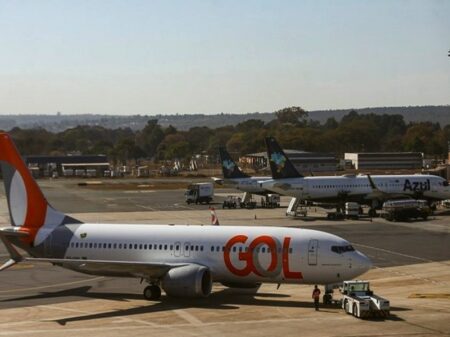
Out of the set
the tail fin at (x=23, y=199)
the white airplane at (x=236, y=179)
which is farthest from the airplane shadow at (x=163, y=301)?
the white airplane at (x=236, y=179)

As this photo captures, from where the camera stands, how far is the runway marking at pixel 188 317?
131ft

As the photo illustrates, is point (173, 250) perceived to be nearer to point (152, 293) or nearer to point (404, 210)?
point (152, 293)

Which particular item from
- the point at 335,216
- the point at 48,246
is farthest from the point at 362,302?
the point at 335,216

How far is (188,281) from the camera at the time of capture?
44781 mm

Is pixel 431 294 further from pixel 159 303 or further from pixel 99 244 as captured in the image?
pixel 99 244

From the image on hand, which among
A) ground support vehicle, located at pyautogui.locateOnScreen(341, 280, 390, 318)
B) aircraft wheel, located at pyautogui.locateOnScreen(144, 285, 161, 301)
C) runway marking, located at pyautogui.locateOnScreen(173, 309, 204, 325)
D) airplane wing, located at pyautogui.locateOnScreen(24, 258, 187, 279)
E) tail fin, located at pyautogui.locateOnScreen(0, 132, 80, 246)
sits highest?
tail fin, located at pyautogui.locateOnScreen(0, 132, 80, 246)

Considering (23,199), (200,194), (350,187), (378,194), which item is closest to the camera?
(23,199)

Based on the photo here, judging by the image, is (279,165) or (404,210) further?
(279,165)

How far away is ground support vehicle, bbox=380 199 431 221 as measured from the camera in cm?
9444

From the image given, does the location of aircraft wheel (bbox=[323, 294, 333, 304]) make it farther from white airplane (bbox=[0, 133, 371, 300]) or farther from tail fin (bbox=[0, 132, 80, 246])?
tail fin (bbox=[0, 132, 80, 246])

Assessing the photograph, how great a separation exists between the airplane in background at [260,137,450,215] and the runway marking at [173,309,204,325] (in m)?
60.7


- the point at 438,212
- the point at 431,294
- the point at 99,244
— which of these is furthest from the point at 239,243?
the point at 438,212

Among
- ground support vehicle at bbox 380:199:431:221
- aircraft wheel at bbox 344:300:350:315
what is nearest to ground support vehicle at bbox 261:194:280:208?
ground support vehicle at bbox 380:199:431:221

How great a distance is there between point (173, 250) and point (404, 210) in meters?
53.2
